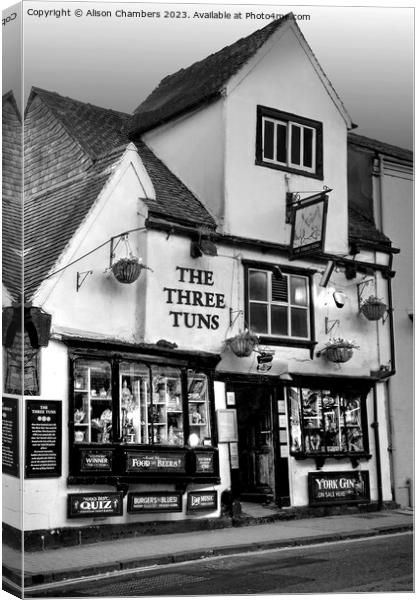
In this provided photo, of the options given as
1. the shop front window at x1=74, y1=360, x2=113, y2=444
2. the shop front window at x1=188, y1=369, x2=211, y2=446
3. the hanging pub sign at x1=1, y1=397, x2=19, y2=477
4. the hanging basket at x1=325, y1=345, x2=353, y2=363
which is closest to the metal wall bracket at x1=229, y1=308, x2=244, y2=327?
the shop front window at x1=188, y1=369, x2=211, y2=446

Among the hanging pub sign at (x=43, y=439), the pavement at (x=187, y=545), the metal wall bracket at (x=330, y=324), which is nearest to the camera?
the pavement at (x=187, y=545)

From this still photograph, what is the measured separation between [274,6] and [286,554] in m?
5.11

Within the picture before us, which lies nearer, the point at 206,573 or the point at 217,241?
the point at 206,573

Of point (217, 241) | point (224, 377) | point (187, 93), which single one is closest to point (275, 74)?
point (187, 93)

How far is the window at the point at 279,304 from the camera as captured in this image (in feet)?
31.5

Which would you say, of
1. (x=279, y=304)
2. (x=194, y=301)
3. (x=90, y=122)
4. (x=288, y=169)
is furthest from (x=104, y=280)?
(x=288, y=169)

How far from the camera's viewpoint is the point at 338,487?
988cm

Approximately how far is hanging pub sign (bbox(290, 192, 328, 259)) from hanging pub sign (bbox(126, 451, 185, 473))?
249 centimetres

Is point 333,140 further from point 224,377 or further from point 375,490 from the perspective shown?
point 375,490

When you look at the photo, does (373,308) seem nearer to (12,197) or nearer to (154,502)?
(154,502)

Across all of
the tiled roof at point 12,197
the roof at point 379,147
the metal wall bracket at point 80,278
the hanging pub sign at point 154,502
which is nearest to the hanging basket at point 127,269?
the metal wall bracket at point 80,278

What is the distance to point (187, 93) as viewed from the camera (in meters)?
9.16

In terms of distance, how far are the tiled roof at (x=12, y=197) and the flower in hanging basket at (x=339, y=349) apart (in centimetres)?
363

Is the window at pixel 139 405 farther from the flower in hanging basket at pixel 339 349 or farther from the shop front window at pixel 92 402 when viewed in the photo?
the flower in hanging basket at pixel 339 349
